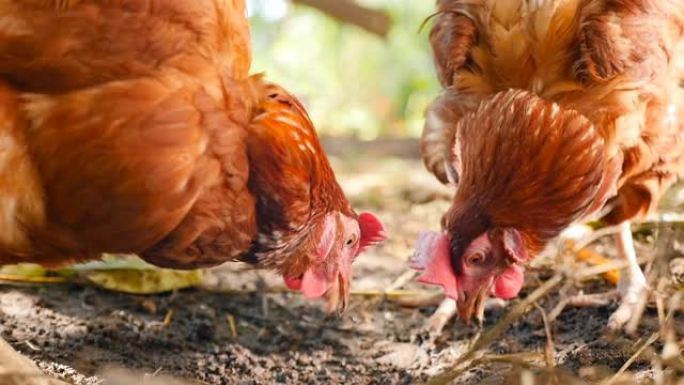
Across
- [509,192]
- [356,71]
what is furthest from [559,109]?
[356,71]

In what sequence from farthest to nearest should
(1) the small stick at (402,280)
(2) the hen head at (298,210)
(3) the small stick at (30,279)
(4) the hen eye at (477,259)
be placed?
1. (1) the small stick at (402,280)
2. (3) the small stick at (30,279)
3. (4) the hen eye at (477,259)
4. (2) the hen head at (298,210)

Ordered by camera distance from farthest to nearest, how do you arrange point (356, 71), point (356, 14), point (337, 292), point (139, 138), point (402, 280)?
point (356, 71) → point (356, 14) → point (402, 280) → point (337, 292) → point (139, 138)

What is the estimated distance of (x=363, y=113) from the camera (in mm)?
7574

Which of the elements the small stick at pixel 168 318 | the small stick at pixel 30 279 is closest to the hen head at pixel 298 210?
the small stick at pixel 168 318

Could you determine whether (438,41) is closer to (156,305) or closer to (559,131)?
(559,131)

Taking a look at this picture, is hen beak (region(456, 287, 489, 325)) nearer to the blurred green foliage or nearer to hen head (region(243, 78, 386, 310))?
hen head (region(243, 78, 386, 310))

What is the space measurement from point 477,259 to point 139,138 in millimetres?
1121

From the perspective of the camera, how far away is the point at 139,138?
2152mm

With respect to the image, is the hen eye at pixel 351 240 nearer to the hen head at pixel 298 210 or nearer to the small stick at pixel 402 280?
the hen head at pixel 298 210

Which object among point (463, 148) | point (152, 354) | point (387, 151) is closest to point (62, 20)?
point (152, 354)

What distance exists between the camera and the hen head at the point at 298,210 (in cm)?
241

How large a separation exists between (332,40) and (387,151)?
1.25 m

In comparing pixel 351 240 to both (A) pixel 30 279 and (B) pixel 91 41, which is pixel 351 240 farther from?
(A) pixel 30 279

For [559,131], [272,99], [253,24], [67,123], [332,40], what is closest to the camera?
[67,123]
